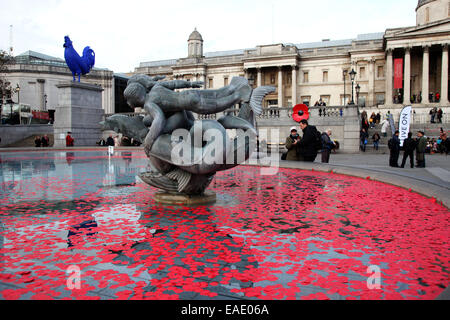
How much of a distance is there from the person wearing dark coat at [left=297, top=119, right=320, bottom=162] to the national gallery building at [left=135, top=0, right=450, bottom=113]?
1380 inches

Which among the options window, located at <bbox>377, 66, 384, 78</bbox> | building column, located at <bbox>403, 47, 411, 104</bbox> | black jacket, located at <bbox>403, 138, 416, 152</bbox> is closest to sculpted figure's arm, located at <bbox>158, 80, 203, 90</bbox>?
black jacket, located at <bbox>403, 138, 416, 152</bbox>

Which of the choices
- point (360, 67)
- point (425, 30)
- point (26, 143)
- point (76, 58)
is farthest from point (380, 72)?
point (26, 143)

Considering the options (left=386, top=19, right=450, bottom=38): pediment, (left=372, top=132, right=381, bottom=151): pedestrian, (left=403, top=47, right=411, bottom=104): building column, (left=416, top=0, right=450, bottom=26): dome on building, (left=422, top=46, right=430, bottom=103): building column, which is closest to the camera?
(left=372, top=132, right=381, bottom=151): pedestrian

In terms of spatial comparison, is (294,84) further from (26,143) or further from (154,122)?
(154,122)

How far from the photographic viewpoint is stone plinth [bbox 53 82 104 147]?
2866 centimetres

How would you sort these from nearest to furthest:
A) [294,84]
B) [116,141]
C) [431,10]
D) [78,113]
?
[78,113] → [116,141] → [431,10] → [294,84]

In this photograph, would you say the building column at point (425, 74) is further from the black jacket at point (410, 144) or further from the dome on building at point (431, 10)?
the black jacket at point (410, 144)

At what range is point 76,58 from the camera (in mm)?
28359

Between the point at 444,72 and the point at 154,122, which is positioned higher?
the point at 444,72

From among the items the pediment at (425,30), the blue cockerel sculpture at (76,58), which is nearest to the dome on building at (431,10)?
the pediment at (425,30)

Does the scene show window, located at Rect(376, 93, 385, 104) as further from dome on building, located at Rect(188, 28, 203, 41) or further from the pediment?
dome on building, located at Rect(188, 28, 203, 41)

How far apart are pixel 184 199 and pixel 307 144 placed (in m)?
7.16

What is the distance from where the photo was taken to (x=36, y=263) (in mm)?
3939
